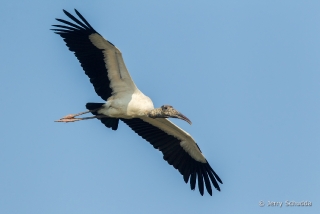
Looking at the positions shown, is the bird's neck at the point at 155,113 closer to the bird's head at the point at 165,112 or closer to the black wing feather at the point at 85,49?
the bird's head at the point at 165,112

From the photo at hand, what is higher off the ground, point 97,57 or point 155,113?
point 97,57

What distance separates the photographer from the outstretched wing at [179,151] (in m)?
15.2

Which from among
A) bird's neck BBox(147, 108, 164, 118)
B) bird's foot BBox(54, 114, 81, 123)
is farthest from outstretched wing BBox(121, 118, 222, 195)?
bird's foot BBox(54, 114, 81, 123)

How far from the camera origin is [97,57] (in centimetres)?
1382

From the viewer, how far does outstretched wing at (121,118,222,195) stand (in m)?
15.2

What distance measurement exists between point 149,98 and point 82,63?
161 cm

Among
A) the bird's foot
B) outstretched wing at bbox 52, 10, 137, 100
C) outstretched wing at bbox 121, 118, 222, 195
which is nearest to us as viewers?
outstretched wing at bbox 52, 10, 137, 100

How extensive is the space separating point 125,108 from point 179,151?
6.65 feet

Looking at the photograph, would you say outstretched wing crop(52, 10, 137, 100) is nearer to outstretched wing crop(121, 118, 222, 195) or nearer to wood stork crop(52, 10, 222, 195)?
wood stork crop(52, 10, 222, 195)

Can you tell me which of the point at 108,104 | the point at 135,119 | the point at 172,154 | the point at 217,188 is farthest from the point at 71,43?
the point at 217,188

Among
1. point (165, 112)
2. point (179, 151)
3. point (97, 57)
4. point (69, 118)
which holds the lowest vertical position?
point (179, 151)

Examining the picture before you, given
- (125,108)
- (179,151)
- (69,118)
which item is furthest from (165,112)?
(69,118)

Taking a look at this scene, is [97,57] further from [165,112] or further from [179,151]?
[179,151]

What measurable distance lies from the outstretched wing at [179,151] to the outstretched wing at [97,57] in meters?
1.36
